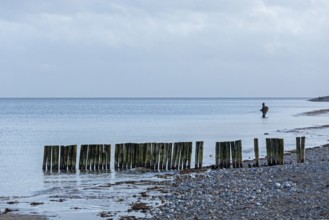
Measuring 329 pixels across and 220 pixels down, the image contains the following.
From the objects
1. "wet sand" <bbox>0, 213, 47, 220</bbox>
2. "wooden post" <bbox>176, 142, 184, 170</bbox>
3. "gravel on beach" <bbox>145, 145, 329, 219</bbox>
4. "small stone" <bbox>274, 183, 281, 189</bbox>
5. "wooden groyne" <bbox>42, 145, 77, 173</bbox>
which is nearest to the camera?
"gravel on beach" <bbox>145, 145, 329, 219</bbox>

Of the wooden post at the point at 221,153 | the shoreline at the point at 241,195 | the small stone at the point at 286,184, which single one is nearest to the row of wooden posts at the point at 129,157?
the wooden post at the point at 221,153

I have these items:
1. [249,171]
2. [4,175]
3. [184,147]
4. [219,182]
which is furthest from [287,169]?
[4,175]

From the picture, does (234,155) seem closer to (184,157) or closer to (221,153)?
(221,153)

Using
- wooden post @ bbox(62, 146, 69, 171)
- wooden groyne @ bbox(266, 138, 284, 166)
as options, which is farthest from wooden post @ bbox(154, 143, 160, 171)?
wooden groyne @ bbox(266, 138, 284, 166)

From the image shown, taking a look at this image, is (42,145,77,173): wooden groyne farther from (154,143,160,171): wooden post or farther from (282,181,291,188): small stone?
(282,181,291,188): small stone

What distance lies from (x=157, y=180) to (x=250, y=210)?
9.76 m

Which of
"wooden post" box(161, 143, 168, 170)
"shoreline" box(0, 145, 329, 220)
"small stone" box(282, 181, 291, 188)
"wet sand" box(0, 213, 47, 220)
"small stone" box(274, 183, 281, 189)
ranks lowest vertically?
"wet sand" box(0, 213, 47, 220)

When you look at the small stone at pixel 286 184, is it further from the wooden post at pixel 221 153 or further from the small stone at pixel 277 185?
the wooden post at pixel 221 153

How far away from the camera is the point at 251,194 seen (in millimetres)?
18453

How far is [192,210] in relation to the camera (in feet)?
53.7

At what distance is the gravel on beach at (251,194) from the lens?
50.5 feet

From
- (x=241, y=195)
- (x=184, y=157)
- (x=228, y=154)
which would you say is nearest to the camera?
(x=241, y=195)

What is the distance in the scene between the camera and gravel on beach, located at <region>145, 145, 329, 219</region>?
50.5 feet

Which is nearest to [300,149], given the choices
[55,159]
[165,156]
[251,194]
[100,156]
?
[165,156]
